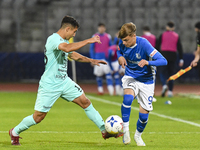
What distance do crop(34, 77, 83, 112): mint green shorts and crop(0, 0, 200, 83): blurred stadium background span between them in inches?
593

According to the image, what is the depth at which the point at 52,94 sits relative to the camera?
20.5 feet

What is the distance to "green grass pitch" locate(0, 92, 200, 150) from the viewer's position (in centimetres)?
643

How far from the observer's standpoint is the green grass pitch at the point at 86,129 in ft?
21.1

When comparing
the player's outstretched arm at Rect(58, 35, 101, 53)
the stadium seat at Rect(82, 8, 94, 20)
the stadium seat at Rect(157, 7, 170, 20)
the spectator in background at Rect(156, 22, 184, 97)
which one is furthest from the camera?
the stadium seat at Rect(157, 7, 170, 20)

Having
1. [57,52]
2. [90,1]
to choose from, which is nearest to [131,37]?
[57,52]

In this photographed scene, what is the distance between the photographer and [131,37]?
647 cm

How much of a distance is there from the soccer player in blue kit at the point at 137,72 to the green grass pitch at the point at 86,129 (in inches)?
16.8

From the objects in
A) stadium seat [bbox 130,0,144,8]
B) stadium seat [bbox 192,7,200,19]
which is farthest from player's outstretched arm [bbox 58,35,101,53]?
stadium seat [bbox 192,7,200,19]

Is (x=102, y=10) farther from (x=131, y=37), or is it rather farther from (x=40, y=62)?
(x=131, y=37)

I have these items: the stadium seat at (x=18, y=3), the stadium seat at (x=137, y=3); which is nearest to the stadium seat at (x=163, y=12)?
the stadium seat at (x=137, y=3)

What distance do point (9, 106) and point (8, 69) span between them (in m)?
7.81

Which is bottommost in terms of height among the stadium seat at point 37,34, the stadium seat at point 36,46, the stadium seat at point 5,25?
the stadium seat at point 36,46

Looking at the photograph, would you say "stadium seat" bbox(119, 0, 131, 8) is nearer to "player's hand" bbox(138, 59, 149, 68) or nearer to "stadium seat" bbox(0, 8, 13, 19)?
"stadium seat" bbox(0, 8, 13, 19)

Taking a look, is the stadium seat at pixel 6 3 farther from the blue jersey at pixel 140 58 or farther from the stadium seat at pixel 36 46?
the blue jersey at pixel 140 58
